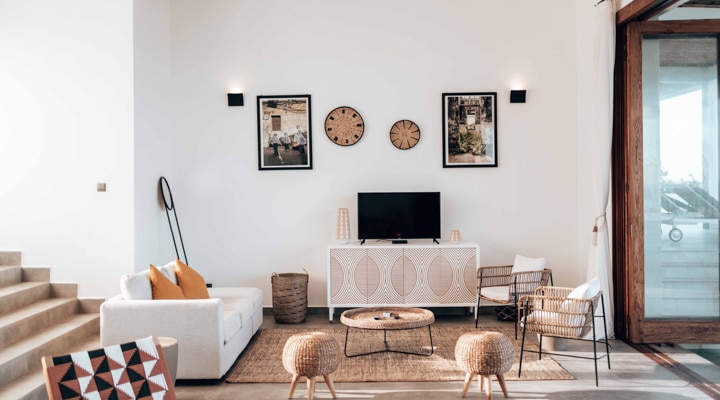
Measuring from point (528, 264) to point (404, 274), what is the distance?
129 centimetres

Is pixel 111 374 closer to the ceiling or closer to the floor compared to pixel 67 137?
closer to the floor

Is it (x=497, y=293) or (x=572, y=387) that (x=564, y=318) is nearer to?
(x=572, y=387)

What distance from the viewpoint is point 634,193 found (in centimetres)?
518

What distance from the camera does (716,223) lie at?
5.02 meters

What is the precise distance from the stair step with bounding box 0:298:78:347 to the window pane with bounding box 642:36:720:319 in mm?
5277

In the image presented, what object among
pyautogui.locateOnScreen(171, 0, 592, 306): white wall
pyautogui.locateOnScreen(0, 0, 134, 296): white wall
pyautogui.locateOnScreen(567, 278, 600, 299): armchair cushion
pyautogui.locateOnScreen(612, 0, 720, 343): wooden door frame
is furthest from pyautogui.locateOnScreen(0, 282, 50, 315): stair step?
pyautogui.locateOnScreen(612, 0, 720, 343): wooden door frame

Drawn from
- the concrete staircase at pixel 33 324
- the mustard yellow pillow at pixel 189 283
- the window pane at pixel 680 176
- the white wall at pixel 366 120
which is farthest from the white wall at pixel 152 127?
the window pane at pixel 680 176

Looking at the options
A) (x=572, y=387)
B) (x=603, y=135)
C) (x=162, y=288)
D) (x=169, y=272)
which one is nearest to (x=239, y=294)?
(x=169, y=272)

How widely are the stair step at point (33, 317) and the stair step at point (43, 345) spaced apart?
5 centimetres

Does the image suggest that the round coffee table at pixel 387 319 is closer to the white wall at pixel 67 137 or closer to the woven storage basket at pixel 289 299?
the woven storage basket at pixel 289 299

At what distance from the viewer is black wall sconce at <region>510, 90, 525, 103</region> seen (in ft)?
21.2

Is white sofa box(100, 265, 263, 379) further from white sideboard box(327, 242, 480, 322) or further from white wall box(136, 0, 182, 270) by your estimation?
white sideboard box(327, 242, 480, 322)

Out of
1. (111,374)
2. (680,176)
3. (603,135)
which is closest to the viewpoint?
(111,374)

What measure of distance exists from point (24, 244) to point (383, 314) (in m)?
3.55
